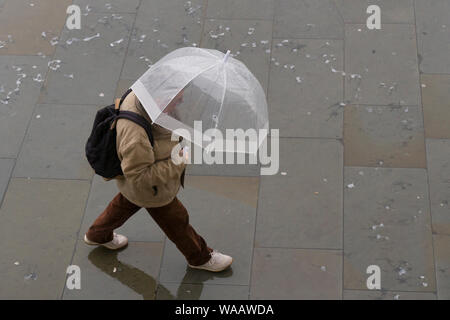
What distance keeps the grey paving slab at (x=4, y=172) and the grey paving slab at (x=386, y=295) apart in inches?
107

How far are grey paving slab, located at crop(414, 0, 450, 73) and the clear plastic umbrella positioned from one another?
112 inches

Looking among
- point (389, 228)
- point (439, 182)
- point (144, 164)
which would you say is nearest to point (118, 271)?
point (144, 164)

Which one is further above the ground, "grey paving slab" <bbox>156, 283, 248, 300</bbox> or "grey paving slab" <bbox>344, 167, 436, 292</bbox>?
"grey paving slab" <bbox>344, 167, 436, 292</bbox>

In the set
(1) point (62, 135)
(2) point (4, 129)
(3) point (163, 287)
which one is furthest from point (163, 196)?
(2) point (4, 129)

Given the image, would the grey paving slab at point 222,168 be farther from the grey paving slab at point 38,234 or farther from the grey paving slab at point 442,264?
the grey paving slab at point 442,264

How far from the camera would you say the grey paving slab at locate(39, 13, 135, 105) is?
6238mm

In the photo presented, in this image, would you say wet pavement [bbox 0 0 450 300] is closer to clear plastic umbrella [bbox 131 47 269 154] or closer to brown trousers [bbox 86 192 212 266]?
brown trousers [bbox 86 192 212 266]

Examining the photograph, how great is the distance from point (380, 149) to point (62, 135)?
258 cm

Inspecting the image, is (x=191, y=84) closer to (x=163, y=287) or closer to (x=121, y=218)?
(x=121, y=218)

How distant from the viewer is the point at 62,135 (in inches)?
233

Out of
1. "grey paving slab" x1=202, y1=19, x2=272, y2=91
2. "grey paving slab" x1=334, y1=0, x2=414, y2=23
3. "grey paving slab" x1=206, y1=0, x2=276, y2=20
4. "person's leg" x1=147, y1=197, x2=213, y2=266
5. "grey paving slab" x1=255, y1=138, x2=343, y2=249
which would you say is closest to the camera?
"person's leg" x1=147, y1=197, x2=213, y2=266

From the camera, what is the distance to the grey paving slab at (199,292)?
4902 millimetres

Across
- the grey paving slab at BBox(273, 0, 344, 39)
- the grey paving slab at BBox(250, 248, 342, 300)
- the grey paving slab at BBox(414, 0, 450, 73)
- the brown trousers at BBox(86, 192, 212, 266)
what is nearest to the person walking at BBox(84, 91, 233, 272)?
the brown trousers at BBox(86, 192, 212, 266)

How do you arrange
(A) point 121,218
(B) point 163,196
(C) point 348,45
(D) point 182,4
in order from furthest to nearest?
(D) point 182,4 < (C) point 348,45 < (A) point 121,218 < (B) point 163,196
